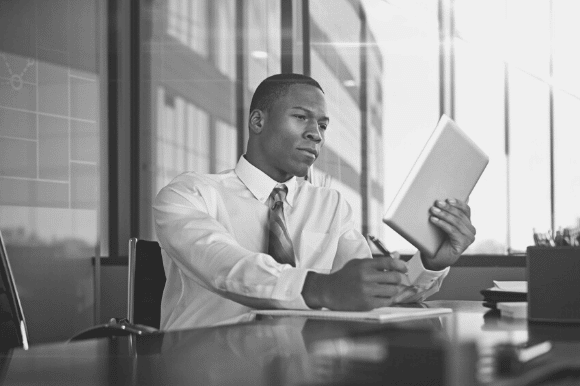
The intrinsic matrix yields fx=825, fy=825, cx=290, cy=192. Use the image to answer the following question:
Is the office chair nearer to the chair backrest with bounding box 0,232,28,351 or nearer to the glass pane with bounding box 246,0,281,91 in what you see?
the chair backrest with bounding box 0,232,28,351

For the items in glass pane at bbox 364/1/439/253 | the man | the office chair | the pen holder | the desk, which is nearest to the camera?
the desk

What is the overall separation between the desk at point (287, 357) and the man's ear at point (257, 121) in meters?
1.35

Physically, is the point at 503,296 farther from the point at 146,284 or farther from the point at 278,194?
the point at 146,284

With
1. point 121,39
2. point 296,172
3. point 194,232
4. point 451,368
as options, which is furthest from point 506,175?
point 451,368

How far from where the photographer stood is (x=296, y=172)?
2.46 metres

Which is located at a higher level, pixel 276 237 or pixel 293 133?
pixel 293 133

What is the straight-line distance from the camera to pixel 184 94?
18.7 ft

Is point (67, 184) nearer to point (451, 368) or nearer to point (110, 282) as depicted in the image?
point (110, 282)

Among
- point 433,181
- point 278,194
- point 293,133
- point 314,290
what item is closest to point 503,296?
point 433,181

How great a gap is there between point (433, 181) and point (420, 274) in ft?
1.62

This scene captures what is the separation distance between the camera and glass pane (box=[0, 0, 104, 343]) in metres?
4.88

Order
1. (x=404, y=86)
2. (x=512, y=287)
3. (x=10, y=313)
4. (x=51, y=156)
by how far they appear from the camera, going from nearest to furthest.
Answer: (x=512, y=287)
(x=10, y=313)
(x=51, y=156)
(x=404, y=86)

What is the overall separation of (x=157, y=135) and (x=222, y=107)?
488mm

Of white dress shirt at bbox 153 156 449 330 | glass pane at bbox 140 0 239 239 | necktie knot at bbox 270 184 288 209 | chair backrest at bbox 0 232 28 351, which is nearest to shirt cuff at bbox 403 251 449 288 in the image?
white dress shirt at bbox 153 156 449 330
